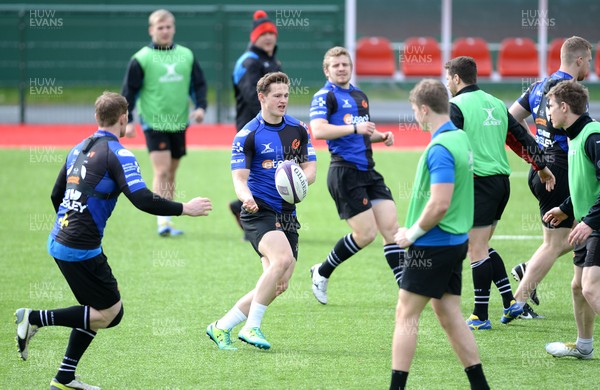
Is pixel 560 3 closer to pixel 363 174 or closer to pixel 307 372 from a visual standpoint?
pixel 363 174

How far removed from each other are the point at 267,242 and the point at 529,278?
238cm

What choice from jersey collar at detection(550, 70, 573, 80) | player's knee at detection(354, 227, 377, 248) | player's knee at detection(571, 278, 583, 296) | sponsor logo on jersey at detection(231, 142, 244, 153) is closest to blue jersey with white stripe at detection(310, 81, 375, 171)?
player's knee at detection(354, 227, 377, 248)

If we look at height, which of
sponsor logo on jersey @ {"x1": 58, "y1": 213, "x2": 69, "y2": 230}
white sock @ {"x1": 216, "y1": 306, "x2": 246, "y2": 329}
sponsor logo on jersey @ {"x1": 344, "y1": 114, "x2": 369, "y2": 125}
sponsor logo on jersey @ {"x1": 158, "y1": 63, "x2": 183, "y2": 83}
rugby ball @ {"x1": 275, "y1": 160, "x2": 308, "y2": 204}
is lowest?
white sock @ {"x1": 216, "y1": 306, "x2": 246, "y2": 329}

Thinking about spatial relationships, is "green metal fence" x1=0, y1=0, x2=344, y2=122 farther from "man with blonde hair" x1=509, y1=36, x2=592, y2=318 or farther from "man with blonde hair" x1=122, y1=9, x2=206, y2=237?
"man with blonde hair" x1=509, y1=36, x2=592, y2=318

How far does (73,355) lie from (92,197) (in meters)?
1.06

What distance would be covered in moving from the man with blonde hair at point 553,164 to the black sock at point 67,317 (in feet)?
12.1

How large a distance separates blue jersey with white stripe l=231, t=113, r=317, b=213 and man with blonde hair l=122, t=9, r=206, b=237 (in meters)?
4.39

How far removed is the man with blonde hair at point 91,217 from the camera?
19.4ft

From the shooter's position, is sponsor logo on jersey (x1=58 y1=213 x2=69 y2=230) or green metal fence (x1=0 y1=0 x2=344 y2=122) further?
green metal fence (x1=0 y1=0 x2=344 y2=122)

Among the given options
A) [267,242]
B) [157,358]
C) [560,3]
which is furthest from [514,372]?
[560,3]

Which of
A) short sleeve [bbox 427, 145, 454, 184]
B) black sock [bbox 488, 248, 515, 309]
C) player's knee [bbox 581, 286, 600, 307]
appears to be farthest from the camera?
black sock [bbox 488, 248, 515, 309]

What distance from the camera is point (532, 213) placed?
41.5 ft

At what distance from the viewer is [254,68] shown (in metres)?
10.8

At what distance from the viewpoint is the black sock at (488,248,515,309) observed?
25.8ft
